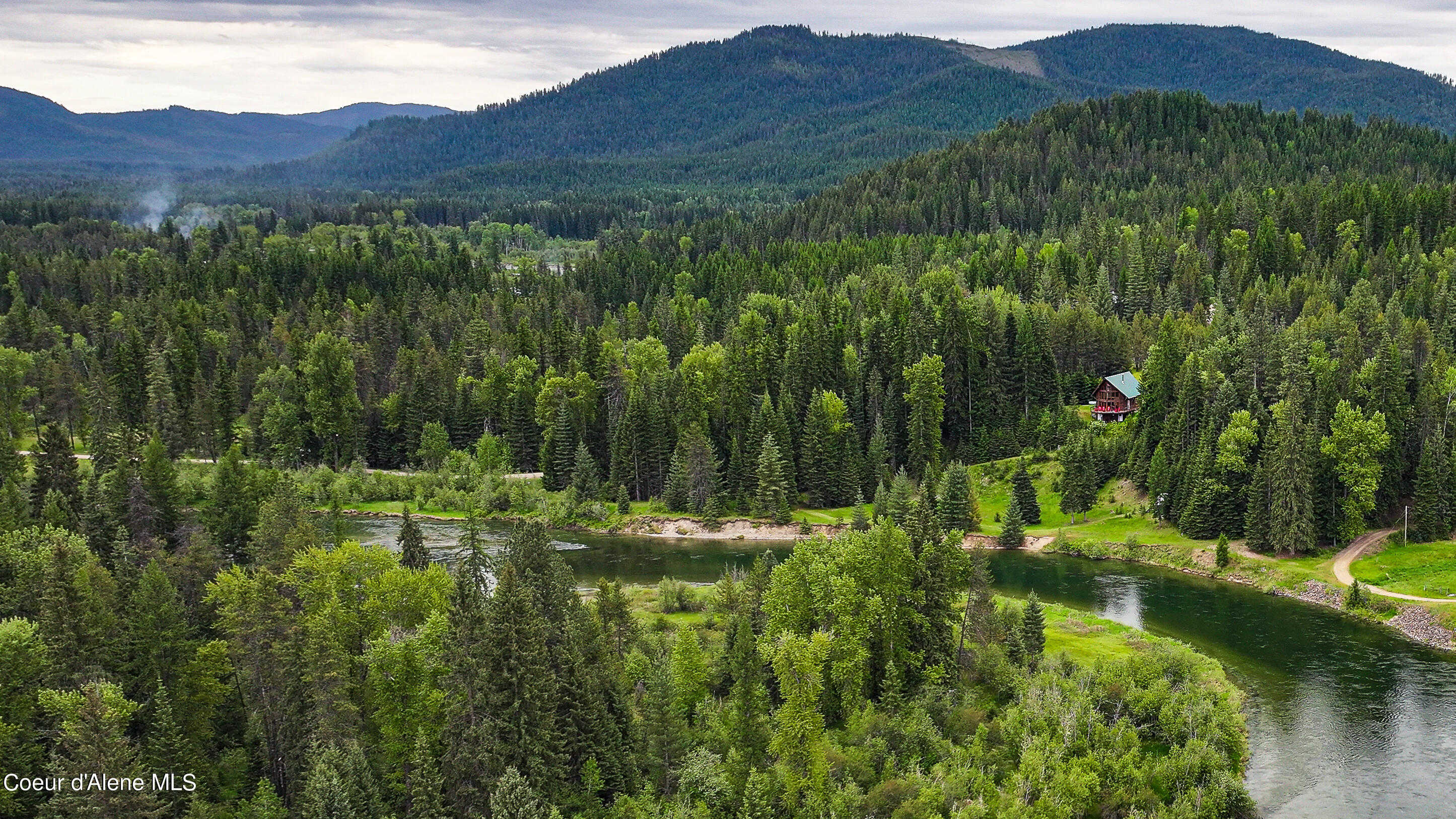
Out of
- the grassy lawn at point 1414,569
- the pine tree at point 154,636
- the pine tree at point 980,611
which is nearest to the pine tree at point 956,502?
the grassy lawn at point 1414,569

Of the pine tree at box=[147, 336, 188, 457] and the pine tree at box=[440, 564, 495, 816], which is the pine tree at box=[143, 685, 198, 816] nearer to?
the pine tree at box=[440, 564, 495, 816]

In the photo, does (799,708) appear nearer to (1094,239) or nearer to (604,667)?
(604,667)

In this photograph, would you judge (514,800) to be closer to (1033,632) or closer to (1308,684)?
(1033,632)

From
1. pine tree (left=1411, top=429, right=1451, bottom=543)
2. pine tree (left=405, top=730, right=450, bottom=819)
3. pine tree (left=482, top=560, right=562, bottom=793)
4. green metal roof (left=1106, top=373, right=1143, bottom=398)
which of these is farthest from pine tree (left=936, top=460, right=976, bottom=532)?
pine tree (left=405, top=730, right=450, bottom=819)

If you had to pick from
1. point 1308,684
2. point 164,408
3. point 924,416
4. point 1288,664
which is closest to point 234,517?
point 164,408

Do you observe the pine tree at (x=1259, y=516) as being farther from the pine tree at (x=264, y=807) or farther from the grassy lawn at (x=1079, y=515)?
the pine tree at (x=264, y=807)

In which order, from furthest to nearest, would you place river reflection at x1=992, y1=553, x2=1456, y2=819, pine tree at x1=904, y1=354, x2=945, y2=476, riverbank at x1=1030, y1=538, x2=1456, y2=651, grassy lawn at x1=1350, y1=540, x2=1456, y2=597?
pine tree at x1=904, y1=354, x2=945, y2=476, grassy lawn at x1=1350, y1=540, x2=1456, y2=597, riverbank at x1=1030, y1=538, x2=1456, y2=651, river reflection at x1=992, y1=553, x2=1456, y2=819
